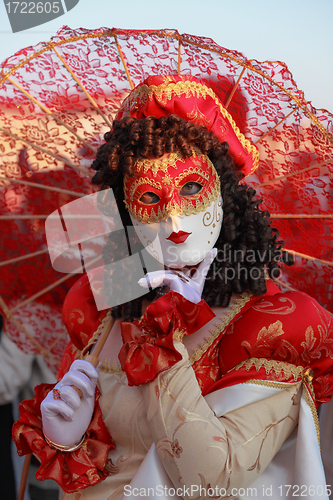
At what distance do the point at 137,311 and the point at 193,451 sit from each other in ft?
2.03

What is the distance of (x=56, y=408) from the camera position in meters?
1.20

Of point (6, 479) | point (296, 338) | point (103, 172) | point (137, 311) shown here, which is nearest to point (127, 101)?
point (103, 172)

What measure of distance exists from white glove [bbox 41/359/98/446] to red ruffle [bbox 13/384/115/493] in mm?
45

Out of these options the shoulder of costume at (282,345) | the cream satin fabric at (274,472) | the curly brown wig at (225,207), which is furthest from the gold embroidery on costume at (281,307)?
the cream satin fabric at (274,472)

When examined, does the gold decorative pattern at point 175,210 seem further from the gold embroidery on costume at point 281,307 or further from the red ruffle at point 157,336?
the gold embroidery on costume at point 281,307

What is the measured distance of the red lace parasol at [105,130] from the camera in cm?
145

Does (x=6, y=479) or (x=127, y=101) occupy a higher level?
(x=127, y=101)

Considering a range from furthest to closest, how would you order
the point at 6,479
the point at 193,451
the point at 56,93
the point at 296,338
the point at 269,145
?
1. the point at 6,479
2. the point at 56,93
3. the point at 269,145
4. the point at 296,338
5. the point at 193,451

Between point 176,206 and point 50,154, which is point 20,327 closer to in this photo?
point 50,154

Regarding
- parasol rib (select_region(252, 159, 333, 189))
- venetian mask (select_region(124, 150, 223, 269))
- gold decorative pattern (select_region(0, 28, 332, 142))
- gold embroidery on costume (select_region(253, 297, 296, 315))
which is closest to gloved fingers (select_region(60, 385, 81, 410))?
venetian mask (select_region(124, 150, 223, 269))

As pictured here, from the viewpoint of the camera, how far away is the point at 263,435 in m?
1.20

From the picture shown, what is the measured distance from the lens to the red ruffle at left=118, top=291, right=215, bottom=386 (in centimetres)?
119

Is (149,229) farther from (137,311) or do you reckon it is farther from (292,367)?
(292,367)

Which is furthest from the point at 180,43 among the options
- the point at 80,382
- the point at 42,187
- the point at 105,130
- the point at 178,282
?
the point at 80,382
